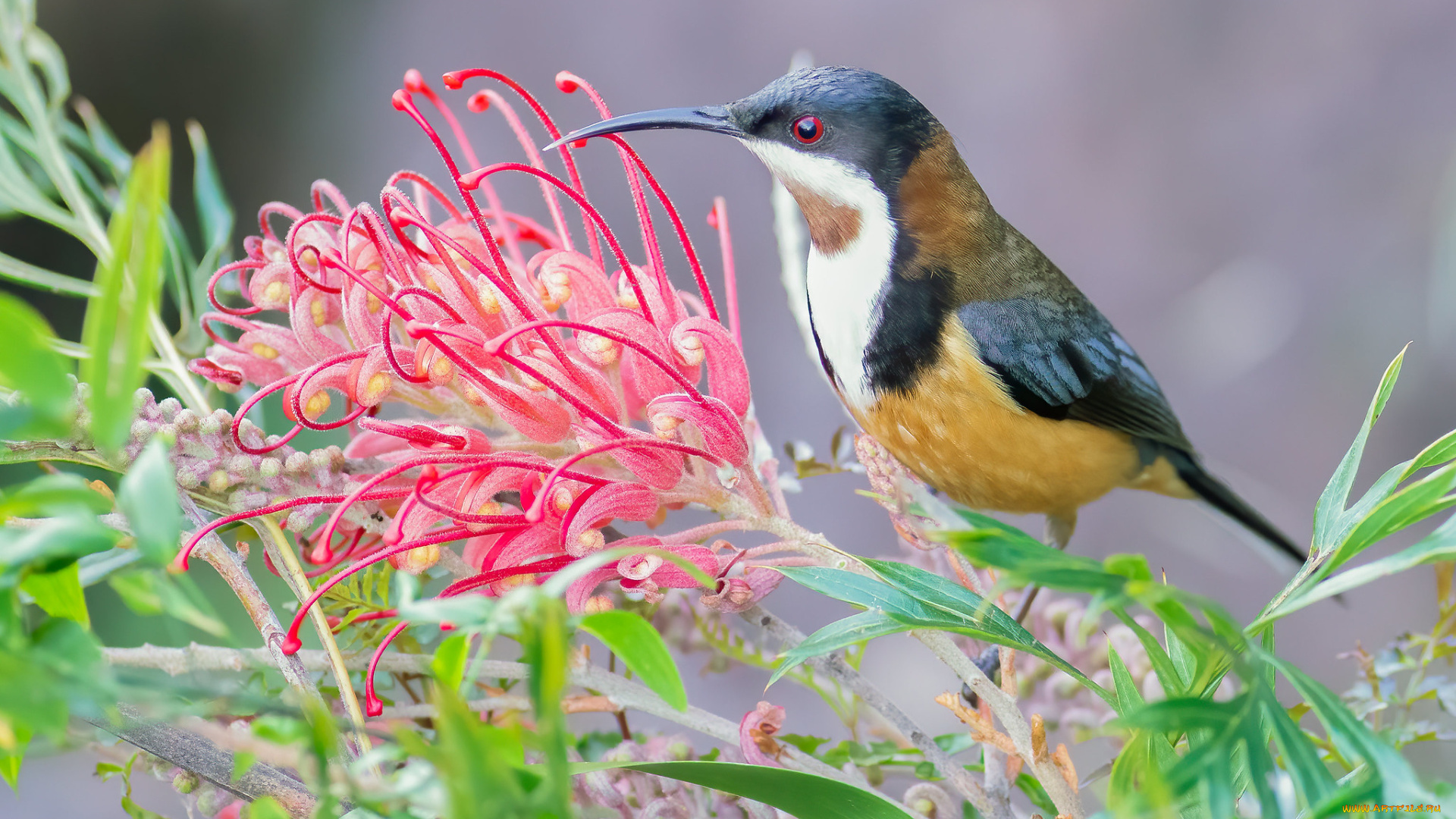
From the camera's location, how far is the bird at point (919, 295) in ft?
1.67

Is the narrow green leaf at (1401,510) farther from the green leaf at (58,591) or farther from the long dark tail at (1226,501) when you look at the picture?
the long dark tail at (1226,501)

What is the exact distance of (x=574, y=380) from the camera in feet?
1.12

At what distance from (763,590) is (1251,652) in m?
0.16

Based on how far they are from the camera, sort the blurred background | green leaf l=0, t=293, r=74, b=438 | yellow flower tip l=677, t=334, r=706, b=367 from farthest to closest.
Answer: the blurred background → yellow flower tip l=677, t=334, r=706, b=367 → green leaf l=0, t=293, r=74, b=438

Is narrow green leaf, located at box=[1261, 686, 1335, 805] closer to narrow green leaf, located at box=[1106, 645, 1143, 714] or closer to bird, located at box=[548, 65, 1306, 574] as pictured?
narrow green leaf, located at box=[1106, 645, 1143, 714]

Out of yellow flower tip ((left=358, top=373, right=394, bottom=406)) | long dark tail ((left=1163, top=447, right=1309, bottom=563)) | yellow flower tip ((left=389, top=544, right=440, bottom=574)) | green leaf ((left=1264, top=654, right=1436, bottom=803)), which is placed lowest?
long dark tail ((left=1163, top=447, right=1309, bottom=563))

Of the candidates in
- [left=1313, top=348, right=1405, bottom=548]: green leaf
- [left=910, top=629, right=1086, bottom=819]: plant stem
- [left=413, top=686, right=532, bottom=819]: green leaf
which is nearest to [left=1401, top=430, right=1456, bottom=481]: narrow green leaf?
[left=1313, top=348, right=1405, bottom=548]: green leaf

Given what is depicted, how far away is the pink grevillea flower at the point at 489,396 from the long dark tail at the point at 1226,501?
0.49m

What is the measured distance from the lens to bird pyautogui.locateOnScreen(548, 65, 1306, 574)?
508 millimetres

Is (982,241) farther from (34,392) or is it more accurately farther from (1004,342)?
(34,392)

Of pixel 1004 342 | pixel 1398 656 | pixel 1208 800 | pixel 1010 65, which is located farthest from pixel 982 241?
pixel 1010 65

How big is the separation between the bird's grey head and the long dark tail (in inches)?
14.2

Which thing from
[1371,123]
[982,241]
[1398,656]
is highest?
[1371,123]

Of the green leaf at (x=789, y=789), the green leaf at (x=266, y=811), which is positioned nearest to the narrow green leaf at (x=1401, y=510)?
the green leaf at (x=789, y=789)
